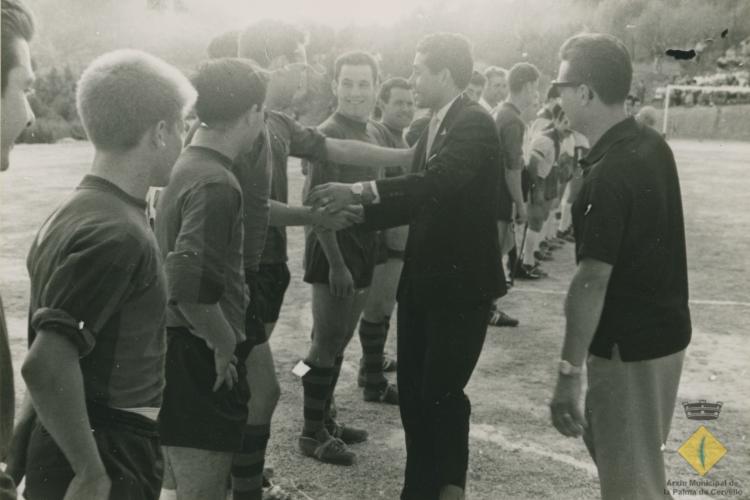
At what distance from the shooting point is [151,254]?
6.17 ft

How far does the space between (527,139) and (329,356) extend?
620cm

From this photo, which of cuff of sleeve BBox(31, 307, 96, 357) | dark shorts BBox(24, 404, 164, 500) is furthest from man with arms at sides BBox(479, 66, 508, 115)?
cuff of sleeve BBox(31, 307, 96, 357)

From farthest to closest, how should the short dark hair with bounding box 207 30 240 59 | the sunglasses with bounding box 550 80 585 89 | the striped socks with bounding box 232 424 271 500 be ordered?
the short dark hair with bounding box 207 30 240 59
the striped socks with bounding box 232 424 271 500
the sunglasses with bounding box 550 80 585 89

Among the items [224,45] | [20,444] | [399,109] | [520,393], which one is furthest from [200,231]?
[399,109]

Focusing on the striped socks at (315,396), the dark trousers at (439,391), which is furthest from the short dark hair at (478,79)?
the dark trousers at (439,391)

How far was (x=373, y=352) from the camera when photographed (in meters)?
5.01

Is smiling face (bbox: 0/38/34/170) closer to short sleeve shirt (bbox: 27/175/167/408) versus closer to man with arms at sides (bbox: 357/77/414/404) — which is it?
→ short sleeve shirt (bbox: 27/175/167/408)

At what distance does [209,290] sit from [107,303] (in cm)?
75

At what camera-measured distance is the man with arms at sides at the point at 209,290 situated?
2523mm

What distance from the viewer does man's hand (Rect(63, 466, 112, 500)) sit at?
1.75 meters

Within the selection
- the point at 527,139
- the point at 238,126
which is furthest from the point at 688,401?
the point at 527,139

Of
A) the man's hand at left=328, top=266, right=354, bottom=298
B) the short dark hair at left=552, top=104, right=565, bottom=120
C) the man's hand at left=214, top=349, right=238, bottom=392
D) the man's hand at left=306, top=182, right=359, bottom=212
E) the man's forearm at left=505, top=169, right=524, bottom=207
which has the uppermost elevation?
the man's hand at left=306, top=182, right=359, bottom=212

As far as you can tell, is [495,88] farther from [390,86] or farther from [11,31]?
[11,31]

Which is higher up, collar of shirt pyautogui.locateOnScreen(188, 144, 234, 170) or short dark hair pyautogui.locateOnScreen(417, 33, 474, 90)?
short dark hair pyautogui.locateOnScreen(417, 33, 474, 90)
